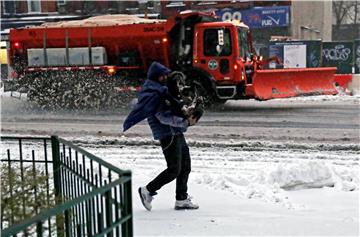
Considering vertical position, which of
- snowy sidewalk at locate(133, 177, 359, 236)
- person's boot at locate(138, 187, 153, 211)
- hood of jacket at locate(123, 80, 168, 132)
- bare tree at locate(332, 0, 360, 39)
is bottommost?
snowy sidewalk at locate(133, 177, 359, 236)

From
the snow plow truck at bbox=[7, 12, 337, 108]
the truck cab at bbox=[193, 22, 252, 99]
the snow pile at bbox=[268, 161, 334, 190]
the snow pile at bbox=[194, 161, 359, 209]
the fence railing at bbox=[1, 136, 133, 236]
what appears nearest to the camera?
the fence railing at bbox=[1, 136, 133, 236]

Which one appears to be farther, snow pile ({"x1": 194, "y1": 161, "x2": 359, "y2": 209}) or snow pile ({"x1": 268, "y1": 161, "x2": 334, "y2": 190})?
snow pile ({"x1": 268, "y1": 161, "x2": 334, "y2": 190})

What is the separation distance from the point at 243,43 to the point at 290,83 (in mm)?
1743

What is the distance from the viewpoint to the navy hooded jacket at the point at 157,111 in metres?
5.14

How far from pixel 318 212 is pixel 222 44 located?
9.25 m

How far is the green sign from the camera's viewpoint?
76.2 ft

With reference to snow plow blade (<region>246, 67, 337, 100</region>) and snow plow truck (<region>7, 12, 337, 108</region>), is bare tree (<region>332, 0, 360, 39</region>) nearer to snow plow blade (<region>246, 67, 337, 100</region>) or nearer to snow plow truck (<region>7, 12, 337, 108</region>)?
snow plow blade (<region>246, 67, 337, 100</region>)

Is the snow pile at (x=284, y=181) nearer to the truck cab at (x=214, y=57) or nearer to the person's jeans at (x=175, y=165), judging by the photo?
the person's jeans at (x=175, y=165)

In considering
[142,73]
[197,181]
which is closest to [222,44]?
[142,73]

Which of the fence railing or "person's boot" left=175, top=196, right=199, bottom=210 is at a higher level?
the fence railing

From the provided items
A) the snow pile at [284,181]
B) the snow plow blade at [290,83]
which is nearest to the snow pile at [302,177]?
the snow pile at [284,181]

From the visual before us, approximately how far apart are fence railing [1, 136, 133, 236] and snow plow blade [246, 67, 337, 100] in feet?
31.8

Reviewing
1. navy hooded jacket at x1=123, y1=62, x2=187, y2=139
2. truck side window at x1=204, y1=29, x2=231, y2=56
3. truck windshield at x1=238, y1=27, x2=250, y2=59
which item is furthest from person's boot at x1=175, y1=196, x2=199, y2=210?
truck windshield at x1=238, y1=27, x2=250, y2=59

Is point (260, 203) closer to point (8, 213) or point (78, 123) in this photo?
point (8, 213)
